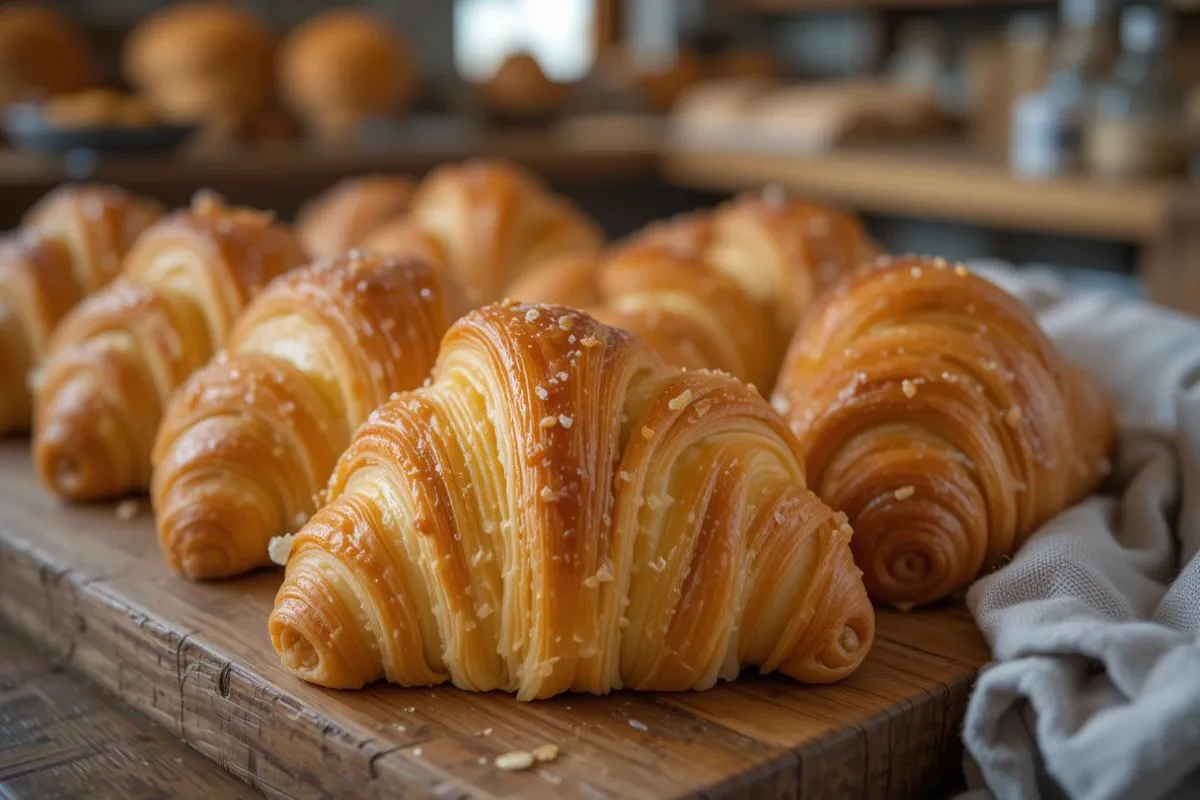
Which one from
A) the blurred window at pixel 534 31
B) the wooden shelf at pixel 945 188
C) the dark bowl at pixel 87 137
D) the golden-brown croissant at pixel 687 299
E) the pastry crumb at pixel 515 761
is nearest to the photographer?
the pastry crumb at pixel 515 761

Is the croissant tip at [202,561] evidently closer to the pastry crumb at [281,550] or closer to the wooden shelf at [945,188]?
the pastry crumb at [281,550]

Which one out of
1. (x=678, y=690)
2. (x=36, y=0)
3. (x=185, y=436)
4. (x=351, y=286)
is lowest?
(x=678, y=690)

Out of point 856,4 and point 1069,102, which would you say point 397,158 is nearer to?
point 1069,102

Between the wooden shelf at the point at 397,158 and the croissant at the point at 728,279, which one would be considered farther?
the wooden shelf at the point at 397,158

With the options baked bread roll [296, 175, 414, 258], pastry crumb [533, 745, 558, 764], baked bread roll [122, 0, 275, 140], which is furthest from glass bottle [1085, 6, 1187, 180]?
pastry crumb [533, 745, 558, 764]

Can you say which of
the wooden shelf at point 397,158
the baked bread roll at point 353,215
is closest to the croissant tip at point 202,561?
the baked bread roll at point 353,215

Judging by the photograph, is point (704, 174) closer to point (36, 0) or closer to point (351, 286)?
point (36, 0)

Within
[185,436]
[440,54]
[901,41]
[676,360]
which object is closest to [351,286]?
[185,436]

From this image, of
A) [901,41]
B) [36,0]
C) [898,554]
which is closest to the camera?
[898,554]
